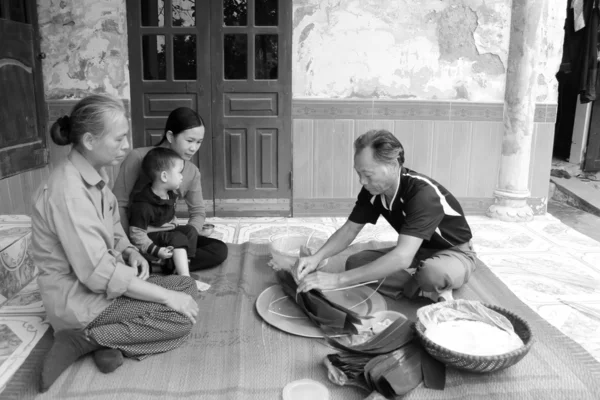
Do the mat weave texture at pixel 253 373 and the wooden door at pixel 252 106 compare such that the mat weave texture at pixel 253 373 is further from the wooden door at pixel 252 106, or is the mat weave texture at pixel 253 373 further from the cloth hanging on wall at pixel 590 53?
the cloth hanging on wall at pixel 590 53

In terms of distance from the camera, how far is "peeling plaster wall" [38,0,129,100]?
4.60m

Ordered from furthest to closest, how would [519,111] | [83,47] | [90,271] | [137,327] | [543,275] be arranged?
[519,111] → [83,47] → [543,275] → [137,327] → [90,271]

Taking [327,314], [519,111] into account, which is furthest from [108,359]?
[519,111]

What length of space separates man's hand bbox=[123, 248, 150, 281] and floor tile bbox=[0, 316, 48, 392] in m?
0.51

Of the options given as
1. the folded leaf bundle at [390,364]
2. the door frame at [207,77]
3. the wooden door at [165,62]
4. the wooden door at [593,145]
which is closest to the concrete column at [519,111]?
the door frame at [207,77]

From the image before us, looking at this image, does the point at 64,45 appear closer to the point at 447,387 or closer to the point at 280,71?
the point at 280,71

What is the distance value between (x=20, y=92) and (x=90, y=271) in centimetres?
285

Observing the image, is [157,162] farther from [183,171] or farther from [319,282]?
[319,282]

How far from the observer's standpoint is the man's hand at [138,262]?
2.41m

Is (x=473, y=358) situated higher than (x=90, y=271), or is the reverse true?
(x=90, y=271)

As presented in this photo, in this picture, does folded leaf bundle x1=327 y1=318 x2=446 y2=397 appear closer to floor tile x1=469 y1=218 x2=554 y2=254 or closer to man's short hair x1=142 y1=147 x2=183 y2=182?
man's short hair x1=142 y1=147 x2=183 y2=182

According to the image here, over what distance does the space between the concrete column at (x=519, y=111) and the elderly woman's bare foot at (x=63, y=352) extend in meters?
3.88

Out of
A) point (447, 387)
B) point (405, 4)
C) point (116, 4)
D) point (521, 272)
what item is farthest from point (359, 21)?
point (447, 387)

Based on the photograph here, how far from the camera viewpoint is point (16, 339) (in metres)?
2.41
